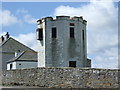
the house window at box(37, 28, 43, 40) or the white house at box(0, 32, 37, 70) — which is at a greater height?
the house window at box(37, 28, 43, 40)

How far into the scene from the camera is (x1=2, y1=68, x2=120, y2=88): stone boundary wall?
1369 centimetres

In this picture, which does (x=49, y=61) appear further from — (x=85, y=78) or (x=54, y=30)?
(x=85, y=78)

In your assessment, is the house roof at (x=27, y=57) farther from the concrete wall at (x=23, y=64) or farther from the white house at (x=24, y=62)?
the concrete wall at (x=23, y=64)

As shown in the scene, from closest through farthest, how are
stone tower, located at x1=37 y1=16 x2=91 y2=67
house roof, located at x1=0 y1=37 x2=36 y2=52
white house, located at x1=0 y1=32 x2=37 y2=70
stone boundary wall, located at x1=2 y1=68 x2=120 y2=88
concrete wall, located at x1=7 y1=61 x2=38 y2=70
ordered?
stone boundary wall, located at x1=2 y1=68 x2=120 y2=88 < stone tower, located at x1=37 y1=16 x2=91 y2=67 < concrete wall, located at x1=7 y1=61 x2=38 y2=70 < white house, located at x1=0 y1=32 x2=37 y2=70 < house roof, located at x1=0 y1=37 x2=36 y2=52

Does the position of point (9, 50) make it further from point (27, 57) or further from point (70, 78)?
point (70, 78)

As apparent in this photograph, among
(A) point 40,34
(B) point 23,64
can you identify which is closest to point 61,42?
(A) point 40,34

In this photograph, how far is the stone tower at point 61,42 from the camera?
24516 millimetres

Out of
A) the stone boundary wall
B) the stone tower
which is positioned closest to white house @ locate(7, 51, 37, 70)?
the stone tower

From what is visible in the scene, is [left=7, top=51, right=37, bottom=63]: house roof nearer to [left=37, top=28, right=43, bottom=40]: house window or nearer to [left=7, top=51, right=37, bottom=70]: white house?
[left=7, top=51, right=37, bottom=70]: white house

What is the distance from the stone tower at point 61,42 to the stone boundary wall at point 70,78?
7969 mm

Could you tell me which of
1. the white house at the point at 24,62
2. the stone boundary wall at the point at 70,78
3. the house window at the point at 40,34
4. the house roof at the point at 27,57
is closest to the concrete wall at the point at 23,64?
the white house at the point at 24,62

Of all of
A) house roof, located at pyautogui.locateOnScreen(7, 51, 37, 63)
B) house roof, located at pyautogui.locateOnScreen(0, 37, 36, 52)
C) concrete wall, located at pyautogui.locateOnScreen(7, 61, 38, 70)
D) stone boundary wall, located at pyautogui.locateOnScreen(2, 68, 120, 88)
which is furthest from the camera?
house roof, located at pyautogui.locateOnScreen(0, 37, 36, 52)

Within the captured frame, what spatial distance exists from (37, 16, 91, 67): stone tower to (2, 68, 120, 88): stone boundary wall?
26.1 ft

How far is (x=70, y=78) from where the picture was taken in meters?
14.5
